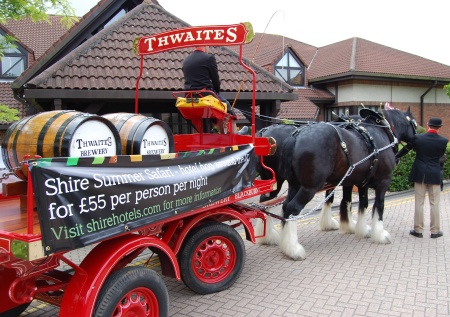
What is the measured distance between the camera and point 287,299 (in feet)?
13.8

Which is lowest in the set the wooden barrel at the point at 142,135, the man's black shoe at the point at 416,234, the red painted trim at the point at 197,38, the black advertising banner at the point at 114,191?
the man's black shoe at the point at 416,234

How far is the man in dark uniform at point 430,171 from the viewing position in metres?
6.25

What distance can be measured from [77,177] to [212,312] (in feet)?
7.10

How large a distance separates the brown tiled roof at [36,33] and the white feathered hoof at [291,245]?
43.7 feet

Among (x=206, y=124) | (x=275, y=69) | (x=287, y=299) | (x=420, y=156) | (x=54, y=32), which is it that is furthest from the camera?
(x=275, y=69)

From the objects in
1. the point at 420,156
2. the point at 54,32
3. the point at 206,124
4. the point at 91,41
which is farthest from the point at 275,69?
the point at 206,124

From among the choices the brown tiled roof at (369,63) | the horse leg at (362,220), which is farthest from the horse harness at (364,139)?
the brown tiled roof at (369,63)

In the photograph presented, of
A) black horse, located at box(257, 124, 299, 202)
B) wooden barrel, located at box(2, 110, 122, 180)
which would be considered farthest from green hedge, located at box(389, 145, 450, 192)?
wooden barrel, located at box(2, 110, 122, 180)

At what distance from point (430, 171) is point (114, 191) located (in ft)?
17.6

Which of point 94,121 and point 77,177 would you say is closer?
point 77,177

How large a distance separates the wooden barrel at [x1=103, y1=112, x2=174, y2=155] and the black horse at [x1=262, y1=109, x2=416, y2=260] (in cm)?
224

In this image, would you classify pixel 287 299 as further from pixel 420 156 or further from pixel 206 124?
pixel 420 156

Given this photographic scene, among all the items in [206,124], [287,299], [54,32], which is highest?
[54,32]

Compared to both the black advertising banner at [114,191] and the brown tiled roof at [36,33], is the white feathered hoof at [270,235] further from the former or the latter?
the brown tiled roof at [36,33]
